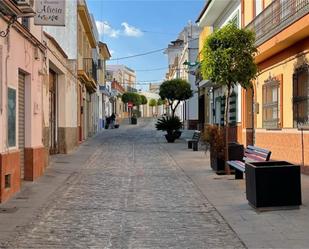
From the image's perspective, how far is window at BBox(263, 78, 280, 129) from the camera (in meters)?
17.1

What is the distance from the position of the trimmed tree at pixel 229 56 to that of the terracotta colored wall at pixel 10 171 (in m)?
5.52

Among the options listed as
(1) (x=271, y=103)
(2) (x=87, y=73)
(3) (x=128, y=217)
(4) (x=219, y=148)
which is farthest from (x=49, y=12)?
(2) (x=87, y=73)

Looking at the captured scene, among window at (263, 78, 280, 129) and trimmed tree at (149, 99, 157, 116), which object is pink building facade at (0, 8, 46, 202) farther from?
trimmed tree at (149, 99, 157, 116)

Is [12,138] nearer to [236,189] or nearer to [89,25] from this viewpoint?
[236,189]

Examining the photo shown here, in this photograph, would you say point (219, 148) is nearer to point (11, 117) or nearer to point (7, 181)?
point (11, 117)

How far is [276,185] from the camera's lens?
882 centimetres

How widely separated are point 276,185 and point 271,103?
30.7 ft

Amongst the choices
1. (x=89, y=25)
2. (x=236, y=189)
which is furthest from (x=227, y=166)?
(x=89, y=25)

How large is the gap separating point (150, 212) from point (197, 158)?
11368 mm

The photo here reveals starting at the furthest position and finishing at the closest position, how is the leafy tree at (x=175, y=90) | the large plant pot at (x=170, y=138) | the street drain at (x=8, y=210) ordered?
the leafy tree at (x=175, y=90), the large plant pot at (x=170, y=138), the street drain at (x=8, y=210)

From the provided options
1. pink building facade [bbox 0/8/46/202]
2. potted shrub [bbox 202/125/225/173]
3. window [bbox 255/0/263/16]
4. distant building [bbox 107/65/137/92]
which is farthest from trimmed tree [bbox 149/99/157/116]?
potted shrub [bbox 202/125/225/173]

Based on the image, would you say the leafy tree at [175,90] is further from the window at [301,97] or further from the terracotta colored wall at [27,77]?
the terracotta colored wall at [27,77]

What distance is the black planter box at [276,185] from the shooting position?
879 centimetres

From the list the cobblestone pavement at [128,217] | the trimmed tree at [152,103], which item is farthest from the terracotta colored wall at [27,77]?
the trimmed tree at [152,103]
